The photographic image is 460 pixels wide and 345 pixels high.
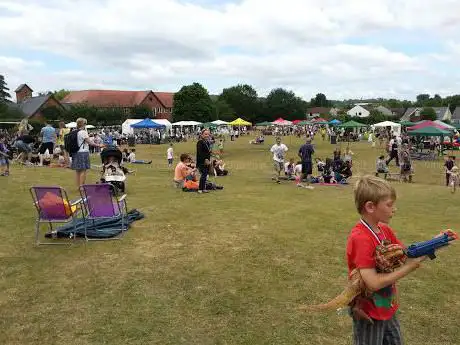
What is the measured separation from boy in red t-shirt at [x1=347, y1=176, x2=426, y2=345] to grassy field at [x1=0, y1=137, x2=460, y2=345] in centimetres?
147

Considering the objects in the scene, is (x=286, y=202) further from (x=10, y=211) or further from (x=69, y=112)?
(x=69, y=112)

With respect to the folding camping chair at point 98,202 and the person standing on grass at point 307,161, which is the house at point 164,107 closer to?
the person standing on grass at point 307,161

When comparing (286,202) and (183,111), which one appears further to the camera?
(183,111)

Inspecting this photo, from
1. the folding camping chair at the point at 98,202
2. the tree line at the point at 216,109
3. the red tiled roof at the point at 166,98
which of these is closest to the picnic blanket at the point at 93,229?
the folding camping chair at the point at 98,202

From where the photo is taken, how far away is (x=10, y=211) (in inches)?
384

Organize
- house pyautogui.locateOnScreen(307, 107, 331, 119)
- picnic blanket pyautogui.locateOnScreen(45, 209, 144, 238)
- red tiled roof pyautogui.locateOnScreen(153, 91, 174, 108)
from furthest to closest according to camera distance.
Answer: house pyautogui.locateOnScreen(307, 107, 331, 119) < red tiled roof pyautogui.locateOnScreen(153, 91, 174, 108) < picnic blanket pyautogui.locateOnScreen(45, 209, 144, 238)

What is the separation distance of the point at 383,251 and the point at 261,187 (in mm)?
11970

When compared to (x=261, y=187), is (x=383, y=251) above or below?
above

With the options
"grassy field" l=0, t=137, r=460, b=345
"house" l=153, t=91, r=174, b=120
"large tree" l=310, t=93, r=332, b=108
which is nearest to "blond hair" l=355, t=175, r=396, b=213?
"grassy field" l=0, t=137, r=460, b=345

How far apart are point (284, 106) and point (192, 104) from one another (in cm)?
2798

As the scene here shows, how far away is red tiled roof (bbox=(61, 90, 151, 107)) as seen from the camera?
102375 mm

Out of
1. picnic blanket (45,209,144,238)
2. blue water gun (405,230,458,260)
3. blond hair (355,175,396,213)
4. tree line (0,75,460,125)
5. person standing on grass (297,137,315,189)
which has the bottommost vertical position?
picnic blanket (45,209,144,238)

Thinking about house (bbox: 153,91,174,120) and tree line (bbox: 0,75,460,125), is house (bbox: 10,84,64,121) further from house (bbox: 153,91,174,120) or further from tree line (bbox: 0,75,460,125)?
house (bbox: 153,91,174,120)

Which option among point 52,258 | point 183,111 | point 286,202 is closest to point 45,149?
point 286,202
